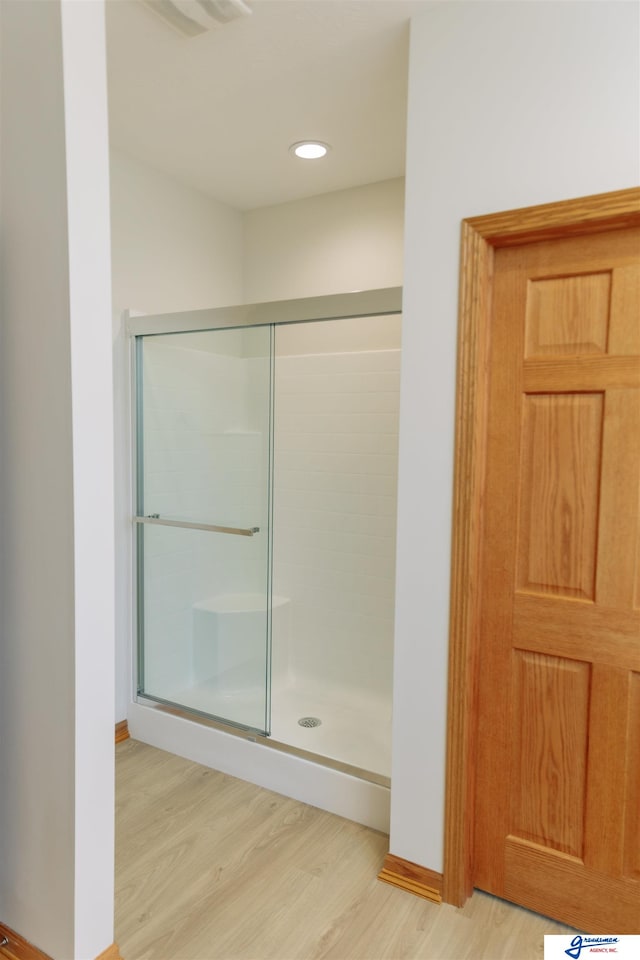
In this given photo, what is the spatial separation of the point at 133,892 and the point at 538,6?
8.85 ft

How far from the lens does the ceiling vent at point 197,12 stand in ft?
5.49

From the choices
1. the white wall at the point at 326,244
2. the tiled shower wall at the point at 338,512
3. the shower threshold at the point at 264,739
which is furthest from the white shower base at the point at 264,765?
the white wall at the point at 326,244

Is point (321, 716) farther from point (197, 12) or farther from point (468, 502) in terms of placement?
point (197, 12)

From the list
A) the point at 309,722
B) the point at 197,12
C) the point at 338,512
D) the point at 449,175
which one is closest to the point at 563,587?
the point at 449,175

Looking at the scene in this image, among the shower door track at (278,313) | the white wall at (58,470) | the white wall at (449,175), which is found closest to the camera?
the white wall at (58,470)

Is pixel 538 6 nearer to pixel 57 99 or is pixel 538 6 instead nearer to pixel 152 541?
pixel 57 99

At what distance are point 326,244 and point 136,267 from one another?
950mm

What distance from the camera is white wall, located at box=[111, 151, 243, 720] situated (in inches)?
109

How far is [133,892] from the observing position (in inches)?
A: 74.4

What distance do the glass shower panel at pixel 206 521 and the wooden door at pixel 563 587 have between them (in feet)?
3.30

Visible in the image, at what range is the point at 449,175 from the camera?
1.74 meters
